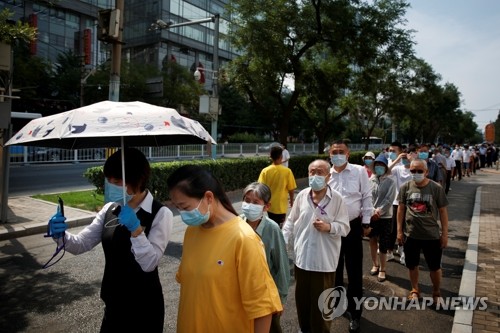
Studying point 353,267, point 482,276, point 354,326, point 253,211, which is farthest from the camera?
point 482,276

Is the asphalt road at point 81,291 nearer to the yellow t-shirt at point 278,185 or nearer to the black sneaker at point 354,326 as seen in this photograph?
the black sneaker at point 354,326

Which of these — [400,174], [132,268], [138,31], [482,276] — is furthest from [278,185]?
[138,31]

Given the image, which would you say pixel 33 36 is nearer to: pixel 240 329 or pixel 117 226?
pixel 117 226

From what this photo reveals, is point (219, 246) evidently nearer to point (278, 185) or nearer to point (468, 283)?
point (278, 185)

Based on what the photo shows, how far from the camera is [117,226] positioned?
7.89 feet

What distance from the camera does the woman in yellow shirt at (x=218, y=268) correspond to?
182cm

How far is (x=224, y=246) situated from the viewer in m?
1.87

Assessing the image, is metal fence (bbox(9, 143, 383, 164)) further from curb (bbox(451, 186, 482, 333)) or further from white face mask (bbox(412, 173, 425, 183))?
white face mask (bbox(412, 173, 425, 183))

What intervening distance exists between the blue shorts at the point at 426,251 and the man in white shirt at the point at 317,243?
150 centimetres

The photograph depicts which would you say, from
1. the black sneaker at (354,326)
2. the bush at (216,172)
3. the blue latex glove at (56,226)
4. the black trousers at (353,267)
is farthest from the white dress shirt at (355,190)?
the bush at (216,172)

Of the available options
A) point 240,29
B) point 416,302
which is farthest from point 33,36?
point 240,29

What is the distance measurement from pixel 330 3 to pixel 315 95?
4355mm

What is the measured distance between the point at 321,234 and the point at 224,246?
1826 mm

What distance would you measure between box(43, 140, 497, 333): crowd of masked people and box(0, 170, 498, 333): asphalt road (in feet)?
1.73
